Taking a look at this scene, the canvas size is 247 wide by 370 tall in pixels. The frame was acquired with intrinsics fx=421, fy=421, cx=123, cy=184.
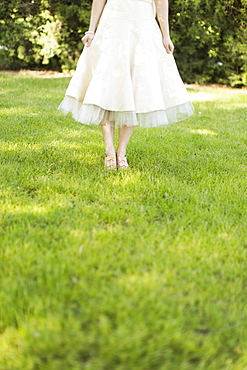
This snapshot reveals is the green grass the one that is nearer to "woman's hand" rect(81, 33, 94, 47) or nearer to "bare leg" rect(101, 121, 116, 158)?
"bare leg" rect(101, 121, 116, 158)

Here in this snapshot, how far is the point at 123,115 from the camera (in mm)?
3305

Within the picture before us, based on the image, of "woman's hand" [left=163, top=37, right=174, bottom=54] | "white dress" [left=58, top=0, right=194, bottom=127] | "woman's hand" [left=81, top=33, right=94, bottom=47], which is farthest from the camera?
"woman's hand" [left=163, top=37, right=174, bottom=54]

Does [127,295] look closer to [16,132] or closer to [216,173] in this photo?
[216,173]

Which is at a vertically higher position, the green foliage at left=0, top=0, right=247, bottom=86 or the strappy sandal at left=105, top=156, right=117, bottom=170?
Answer: the green foliage at left=0, top=0, right=247, bottom=86

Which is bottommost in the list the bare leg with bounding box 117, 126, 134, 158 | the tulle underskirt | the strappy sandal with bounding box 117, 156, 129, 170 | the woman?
the strappy sandal with bounding box 117, 156, 129, 170

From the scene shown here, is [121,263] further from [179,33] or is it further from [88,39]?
[179,33]

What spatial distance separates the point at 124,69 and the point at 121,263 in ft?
5.96

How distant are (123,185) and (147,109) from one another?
0.66 m

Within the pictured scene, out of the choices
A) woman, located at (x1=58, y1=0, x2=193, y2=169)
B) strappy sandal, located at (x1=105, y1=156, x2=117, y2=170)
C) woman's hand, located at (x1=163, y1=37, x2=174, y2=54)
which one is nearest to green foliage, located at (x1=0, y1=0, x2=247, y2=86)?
woman's hand, located at (x1=163, y1=37, x2=174, y2=54)

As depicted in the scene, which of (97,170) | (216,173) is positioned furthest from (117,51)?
(216,173)

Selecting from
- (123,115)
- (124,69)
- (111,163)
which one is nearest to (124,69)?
(124,69)

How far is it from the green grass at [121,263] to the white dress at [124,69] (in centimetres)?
49

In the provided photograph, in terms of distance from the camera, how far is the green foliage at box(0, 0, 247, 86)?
473 inches

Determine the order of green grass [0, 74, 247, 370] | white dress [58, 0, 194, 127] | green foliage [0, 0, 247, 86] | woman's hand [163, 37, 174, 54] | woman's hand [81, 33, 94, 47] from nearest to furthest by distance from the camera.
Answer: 1. green grass [0, 74, 247, 370]
2. white dress [58, 0, 194, 127]
3. woman's hand [81, 33, 94, 47]
4. woman's hand [163, 37, 174, 54]
5. green foliage [0, 0, 247, 86]
